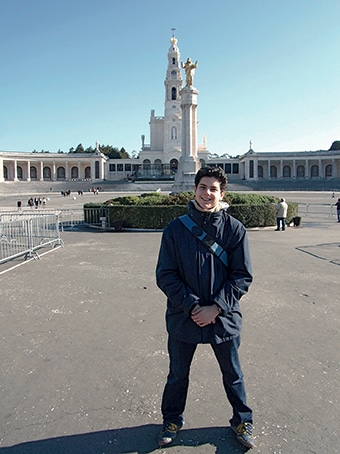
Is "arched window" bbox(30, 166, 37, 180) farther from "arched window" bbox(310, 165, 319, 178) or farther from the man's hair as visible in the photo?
the man's hair

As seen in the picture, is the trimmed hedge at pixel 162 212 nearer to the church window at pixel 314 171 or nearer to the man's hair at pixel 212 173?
the man's hair at pixel 212 173

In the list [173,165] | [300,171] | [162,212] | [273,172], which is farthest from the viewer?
[273,172]

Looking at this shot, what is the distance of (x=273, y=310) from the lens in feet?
20.2

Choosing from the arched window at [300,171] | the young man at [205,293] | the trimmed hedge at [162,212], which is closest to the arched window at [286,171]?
the arched window at [300,171]

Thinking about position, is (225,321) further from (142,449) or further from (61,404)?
(61,404)

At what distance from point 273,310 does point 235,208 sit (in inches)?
442

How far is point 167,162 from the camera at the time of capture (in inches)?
3398

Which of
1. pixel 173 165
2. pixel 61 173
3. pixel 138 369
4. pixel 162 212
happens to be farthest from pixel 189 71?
pixel 61 173

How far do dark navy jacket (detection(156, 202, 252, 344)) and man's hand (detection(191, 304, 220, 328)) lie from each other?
42 mm

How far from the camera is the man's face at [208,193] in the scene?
3.00 meters

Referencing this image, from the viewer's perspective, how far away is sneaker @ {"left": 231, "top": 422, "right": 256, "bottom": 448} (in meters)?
2.90

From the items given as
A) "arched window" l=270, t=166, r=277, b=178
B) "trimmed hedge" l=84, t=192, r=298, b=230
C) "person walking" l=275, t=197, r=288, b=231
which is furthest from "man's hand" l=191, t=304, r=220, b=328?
"arched window" l=270, t=166, r=277, b=178

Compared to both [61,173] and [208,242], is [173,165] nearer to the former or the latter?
[61,173]

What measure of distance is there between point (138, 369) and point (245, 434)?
156 centimetres
